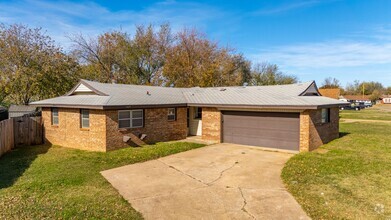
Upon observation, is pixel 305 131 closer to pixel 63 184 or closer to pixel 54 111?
pixel 63 184

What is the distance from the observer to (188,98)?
17.1 m

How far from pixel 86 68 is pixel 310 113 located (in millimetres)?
27428

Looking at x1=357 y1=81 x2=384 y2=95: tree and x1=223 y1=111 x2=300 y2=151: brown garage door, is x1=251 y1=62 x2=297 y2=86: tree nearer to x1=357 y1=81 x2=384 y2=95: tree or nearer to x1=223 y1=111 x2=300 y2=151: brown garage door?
x1=223 y1=111 x2=300 y2=151: brown garage door

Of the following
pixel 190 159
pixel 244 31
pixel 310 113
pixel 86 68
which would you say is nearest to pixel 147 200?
pixel 190 159

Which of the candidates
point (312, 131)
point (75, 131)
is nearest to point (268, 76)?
point (312, 131)

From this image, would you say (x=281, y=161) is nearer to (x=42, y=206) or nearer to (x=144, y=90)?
(x=42, y=206)

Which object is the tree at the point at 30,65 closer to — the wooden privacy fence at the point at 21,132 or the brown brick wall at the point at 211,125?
the wooden privacy fence at the point at 21,132

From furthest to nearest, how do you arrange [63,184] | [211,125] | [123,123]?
[211,125] → [123,123] → [63,184]

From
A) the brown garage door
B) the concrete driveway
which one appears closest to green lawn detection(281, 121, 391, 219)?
the concrete driveway

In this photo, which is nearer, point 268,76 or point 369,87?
point 268,76

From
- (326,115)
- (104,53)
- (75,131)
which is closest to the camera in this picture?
(75,131)

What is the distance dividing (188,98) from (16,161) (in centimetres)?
1005

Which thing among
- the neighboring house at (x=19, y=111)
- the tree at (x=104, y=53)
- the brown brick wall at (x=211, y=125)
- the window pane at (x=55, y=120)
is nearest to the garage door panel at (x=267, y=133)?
the brown brick wall at (x=211, y=125)

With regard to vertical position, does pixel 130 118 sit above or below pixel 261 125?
above
